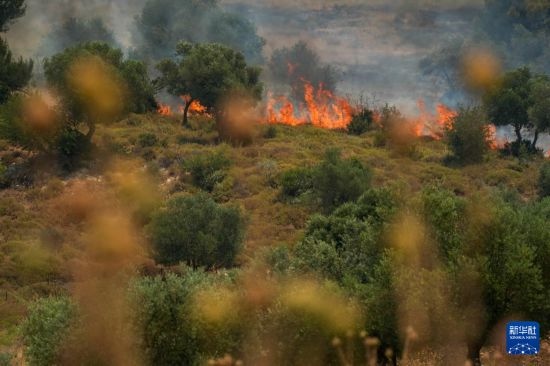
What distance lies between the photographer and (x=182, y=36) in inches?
4021

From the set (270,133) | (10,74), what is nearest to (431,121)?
(270,133)

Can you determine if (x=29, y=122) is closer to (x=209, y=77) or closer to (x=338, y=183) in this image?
(x=209, y=77)

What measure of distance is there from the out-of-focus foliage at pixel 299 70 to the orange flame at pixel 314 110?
4.94ft

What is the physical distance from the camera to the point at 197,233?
3228cm

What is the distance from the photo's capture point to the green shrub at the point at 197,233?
32.0 meters

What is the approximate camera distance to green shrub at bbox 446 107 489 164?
193 feet

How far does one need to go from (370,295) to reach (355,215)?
13.3 meters

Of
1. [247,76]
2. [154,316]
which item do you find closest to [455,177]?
[247,76]

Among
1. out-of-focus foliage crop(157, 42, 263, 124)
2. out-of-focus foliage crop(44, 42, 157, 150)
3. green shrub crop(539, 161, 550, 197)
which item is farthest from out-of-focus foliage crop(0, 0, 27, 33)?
green shrub crop(539, 161, 550, 197)

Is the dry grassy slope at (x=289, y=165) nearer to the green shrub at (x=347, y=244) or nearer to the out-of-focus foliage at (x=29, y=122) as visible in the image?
the out-of-focus foliage at (x=29, y=122)

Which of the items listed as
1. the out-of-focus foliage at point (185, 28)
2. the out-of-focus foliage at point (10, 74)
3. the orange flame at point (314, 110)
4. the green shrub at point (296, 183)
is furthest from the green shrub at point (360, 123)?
the out-of-focus foliage at point (10, 74)

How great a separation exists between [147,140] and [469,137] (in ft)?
90.2

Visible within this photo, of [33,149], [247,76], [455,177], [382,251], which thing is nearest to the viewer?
[382,251]

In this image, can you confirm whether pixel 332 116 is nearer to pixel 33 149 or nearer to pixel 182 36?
pixel 182 36
